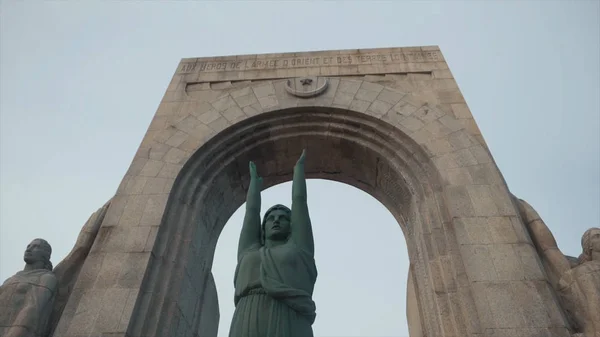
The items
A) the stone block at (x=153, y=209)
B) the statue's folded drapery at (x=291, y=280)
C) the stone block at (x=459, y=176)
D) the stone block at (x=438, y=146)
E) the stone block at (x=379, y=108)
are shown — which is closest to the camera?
the statue's folded drapery at (x=291, y=280)

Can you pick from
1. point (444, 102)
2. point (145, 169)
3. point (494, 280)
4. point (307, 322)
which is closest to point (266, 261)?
point (307, 322)

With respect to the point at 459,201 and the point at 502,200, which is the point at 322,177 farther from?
the point at 502,200

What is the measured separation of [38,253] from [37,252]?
0.07ft

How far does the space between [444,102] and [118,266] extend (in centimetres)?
693

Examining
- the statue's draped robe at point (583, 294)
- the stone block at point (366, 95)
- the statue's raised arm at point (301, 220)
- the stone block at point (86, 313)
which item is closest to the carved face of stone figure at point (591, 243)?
the statue's draped robe at point (583, 294)

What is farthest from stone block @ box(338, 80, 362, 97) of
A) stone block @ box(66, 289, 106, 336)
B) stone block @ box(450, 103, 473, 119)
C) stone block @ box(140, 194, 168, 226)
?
stone block @ box(66, 289, 106, 336)

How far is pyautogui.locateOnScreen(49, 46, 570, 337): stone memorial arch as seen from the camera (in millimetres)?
6098

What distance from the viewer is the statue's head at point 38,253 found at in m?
6.61

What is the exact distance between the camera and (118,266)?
6.55 metres

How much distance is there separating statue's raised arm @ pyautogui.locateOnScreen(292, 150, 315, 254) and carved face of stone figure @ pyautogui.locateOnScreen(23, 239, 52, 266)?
13.9ft

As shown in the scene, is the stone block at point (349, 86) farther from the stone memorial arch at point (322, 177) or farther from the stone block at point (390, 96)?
the stone block at point (390, 96)

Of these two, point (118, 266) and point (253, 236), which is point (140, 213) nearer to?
point (118, 266)

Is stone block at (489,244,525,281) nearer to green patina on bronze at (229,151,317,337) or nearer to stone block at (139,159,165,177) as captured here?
green patina on bronze at (229,151,317,337)

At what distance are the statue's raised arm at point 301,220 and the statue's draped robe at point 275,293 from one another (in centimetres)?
10
